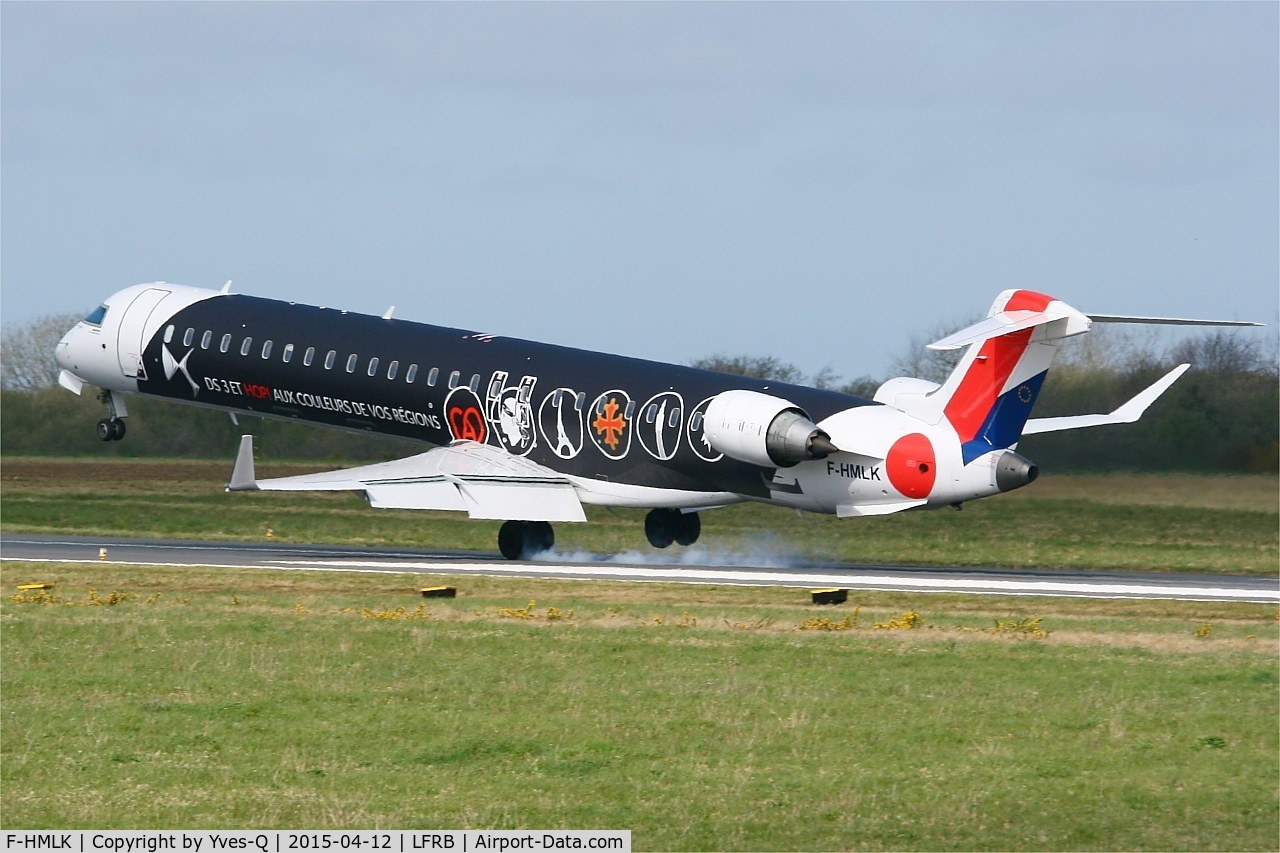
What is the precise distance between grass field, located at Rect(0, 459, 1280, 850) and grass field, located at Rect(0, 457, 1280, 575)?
10.7 m

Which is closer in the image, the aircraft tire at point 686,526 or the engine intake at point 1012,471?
the engine intake at point 1012,471

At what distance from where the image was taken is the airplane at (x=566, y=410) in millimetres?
31953

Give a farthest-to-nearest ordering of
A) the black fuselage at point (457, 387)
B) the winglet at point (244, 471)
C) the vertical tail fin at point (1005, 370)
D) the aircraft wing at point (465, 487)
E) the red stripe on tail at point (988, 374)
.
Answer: the aircraft wing at point (465, 487) < the black fuselage at point (457, 387) < the winglet at point (244, 471) < the red stripe on tail at point (988, 374) < the vertical tail fin at point (1005, 370)

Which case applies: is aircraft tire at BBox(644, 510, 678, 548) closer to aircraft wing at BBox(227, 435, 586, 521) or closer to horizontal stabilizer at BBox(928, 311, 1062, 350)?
aircraft wing at BBox(227, 435, 586, 521)

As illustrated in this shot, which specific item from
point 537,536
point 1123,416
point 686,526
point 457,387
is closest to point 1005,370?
point 1123,416

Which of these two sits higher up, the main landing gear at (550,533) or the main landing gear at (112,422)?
A: the main landing gear at (112,422)

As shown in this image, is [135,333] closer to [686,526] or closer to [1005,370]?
[686,526]

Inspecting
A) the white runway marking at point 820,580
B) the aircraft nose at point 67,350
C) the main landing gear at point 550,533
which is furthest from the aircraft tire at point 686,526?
the aircraft nose at point 67,350

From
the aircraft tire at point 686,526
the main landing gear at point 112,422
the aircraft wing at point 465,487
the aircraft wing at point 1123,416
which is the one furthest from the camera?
the main landing gear at point 112,422

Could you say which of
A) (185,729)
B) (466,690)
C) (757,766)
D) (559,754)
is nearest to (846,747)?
(757,766)

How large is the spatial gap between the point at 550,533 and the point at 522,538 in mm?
681

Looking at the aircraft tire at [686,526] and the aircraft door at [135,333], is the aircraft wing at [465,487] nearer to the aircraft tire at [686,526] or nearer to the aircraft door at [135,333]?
the aircraft tire at [686,526]

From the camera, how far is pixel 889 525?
45.8m

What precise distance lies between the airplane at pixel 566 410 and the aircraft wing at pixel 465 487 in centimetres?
4
